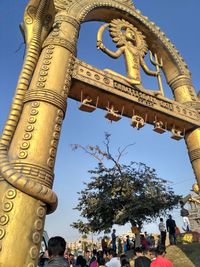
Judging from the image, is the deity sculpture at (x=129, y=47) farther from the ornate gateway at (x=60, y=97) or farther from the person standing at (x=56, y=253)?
the person standing at (x=56, y=253)

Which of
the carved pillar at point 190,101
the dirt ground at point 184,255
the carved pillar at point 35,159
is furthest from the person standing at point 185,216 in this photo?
the carved pillar at point 35,159

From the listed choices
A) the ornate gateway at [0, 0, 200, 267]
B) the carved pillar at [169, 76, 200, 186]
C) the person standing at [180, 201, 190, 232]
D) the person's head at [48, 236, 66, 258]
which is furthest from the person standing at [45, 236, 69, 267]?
the person standing at [180, 201, 190, 232]

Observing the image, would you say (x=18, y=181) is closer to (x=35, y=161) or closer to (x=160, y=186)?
(x=35, y=161)

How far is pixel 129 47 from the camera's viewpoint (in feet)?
16.7

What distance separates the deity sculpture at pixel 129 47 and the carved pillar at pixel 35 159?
3.76ft

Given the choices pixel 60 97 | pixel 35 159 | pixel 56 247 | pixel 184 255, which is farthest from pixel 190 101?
pixel 184 255

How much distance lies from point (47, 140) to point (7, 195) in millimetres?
746

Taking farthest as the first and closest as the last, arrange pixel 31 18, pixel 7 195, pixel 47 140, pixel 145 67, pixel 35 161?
pixel 145 67 < pixel 31 18 < pixel 47 140 < pixel 35 161 < pixel 7 195

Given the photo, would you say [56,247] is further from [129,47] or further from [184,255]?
[184,255]

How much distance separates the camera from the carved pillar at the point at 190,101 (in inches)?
197

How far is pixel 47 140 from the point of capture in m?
3.10

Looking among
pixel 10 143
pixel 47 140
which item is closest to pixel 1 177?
pixel 10 143

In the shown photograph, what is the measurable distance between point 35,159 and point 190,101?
3.75 metres

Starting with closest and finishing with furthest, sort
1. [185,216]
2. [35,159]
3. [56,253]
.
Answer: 1. [56,253]
2. [35,159]
3. [185,216]
